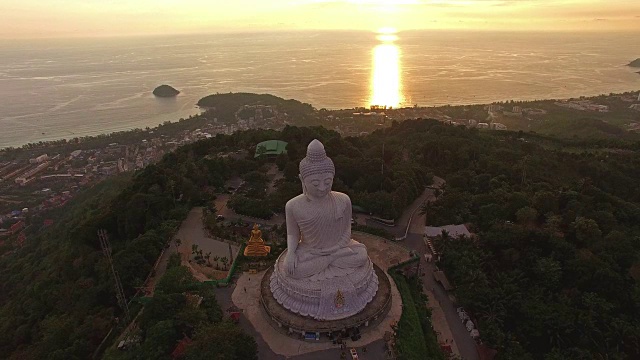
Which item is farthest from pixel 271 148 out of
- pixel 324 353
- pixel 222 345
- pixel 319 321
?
pixel 222 345

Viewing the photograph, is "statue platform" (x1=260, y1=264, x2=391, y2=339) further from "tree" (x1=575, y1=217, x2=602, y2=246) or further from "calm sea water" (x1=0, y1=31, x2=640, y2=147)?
"calm sea water" (x1=0, y1=31, x2=640, y2=147)

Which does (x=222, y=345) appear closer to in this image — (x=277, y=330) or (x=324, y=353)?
(x=277, y=330)

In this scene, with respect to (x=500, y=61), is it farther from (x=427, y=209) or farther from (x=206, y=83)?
(x=427, y=209)

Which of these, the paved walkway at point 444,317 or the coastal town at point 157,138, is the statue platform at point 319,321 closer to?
the paved walkway at point 444,317

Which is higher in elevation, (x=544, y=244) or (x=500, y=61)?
(x=544, y=244)

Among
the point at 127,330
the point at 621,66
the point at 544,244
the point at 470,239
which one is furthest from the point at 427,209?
the point at 621,66

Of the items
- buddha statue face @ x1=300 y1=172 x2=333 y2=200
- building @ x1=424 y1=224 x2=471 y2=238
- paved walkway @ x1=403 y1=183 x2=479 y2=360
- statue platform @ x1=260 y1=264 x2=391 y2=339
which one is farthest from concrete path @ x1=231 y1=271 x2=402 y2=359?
building @ x1=424 y1=224 x2=471 y2=238
